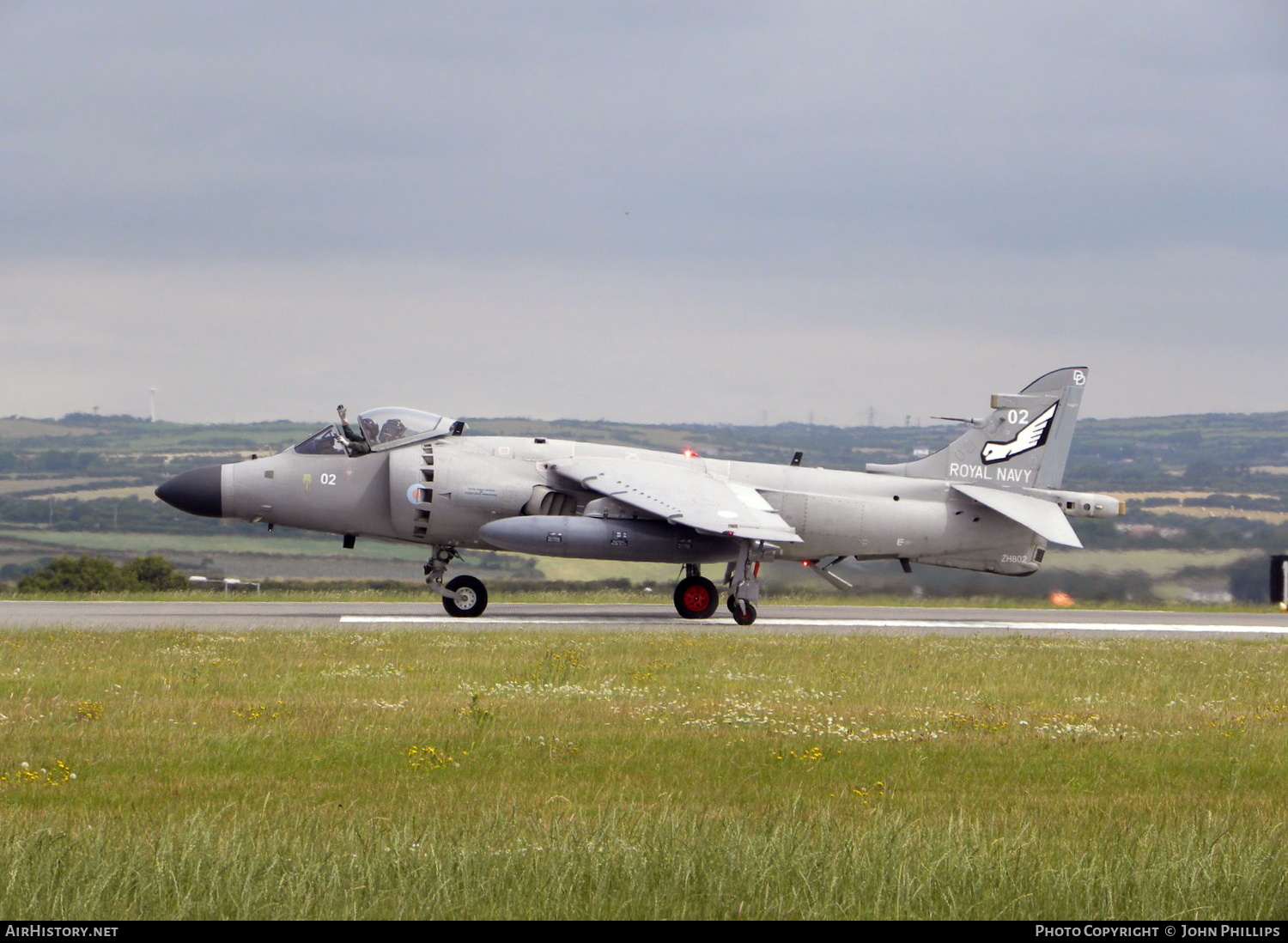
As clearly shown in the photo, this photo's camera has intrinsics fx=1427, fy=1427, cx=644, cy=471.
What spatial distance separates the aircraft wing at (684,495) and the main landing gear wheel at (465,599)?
247 cm

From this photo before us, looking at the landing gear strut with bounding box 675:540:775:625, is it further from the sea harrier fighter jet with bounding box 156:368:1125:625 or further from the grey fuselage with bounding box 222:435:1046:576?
the grey fuselage with bounding box 222:435:1046:576

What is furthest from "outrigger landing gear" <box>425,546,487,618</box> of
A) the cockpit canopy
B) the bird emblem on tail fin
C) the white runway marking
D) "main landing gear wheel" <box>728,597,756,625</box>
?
the bird emblem on tail fin

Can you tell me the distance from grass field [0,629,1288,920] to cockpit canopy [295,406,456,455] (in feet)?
24.3

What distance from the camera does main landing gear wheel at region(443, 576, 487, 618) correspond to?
81.4ft

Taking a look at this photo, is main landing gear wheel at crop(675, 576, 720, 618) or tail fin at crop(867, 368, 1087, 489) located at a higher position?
tail fin at crop(867, 368, 1087, 489)

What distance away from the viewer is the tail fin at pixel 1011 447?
26.8m

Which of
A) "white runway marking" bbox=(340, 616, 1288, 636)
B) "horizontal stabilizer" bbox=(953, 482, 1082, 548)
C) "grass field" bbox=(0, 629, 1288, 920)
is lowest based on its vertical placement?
"white runway marking" bbox=(340, 616, 1288, 636)

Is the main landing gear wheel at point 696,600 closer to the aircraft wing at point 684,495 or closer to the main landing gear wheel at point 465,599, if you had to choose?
the aircraft wing at point 684,495

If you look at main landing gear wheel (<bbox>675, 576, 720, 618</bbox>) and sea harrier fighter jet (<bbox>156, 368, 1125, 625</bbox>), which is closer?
sea harrier fighter jet (<bbox>156, 368, 1125, 625</bbox>)

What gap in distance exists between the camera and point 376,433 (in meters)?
24.8

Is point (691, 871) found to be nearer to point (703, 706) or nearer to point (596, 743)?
point (596, 743)

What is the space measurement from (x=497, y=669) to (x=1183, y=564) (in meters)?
21.5

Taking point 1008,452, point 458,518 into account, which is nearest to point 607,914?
point 458,518

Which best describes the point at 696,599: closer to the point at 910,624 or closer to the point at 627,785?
the point at 910,624
